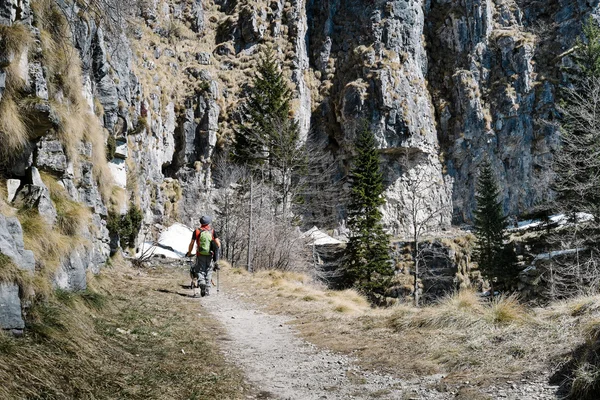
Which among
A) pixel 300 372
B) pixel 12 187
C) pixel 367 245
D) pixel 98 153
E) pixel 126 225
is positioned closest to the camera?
pixel 300 372

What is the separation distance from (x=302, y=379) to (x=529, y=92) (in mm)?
45850

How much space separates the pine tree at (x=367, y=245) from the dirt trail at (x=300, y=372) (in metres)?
19.9

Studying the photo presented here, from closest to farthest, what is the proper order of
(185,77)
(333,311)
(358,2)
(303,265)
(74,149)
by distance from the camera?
1. (333,311)
2. (74,149)
3. (303,265)
4. (185,77)
5. (358,2)

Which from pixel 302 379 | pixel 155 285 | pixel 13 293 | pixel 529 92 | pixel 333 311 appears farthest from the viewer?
pixel 529 92

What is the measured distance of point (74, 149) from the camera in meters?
7.56

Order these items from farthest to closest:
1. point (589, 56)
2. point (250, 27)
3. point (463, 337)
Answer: point (250, 27)
point (589, 56)
point (463, 337)

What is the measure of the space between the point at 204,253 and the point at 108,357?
503 cm

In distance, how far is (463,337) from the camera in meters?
4.46

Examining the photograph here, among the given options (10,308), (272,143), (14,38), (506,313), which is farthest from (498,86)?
(10,308)

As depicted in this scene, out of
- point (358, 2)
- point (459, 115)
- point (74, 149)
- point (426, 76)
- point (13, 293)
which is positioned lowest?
point (13, 293)

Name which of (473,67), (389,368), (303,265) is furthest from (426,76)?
(389,368)

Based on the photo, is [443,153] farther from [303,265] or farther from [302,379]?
[302,379]

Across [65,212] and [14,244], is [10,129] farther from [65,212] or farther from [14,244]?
[14,244]

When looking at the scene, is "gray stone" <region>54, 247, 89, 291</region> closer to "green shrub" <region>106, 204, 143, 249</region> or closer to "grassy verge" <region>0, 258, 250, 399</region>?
"grassy verge" <region>0, 258, 250, 399</region>
